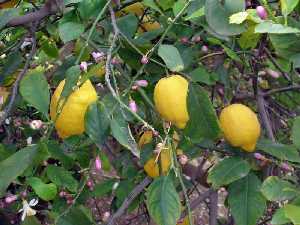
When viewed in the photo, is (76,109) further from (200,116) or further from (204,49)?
(204,49)

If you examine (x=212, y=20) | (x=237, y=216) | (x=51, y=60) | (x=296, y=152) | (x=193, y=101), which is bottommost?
(x=237, y=216)

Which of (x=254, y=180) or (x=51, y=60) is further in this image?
(x=51, y=60)

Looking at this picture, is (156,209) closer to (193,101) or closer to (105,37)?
(193,101)

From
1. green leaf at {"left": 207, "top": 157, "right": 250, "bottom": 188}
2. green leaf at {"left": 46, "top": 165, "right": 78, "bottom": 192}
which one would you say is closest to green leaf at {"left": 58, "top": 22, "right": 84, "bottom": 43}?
green leaf at {"left": 46, "top": 165, "right": 78, "bottom": 192}

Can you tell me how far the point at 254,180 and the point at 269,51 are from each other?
40 centimetres

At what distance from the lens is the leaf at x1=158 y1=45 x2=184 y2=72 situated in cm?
103

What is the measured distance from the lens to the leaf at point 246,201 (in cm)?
125

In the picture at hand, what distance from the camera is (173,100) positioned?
108 centimetres

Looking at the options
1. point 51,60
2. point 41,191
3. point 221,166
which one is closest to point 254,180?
point 221,166

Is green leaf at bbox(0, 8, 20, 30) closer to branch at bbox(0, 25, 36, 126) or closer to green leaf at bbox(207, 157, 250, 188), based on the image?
branch at bbox(0, 25, 36, 126)

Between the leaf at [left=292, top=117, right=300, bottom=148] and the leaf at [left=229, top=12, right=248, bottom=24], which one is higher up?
the leaf at [left=229, top=12, right=248, bottom=24]

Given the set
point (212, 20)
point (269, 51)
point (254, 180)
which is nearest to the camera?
point (212, 20)

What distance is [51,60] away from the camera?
154cm

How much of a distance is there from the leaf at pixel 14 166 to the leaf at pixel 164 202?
226mm
